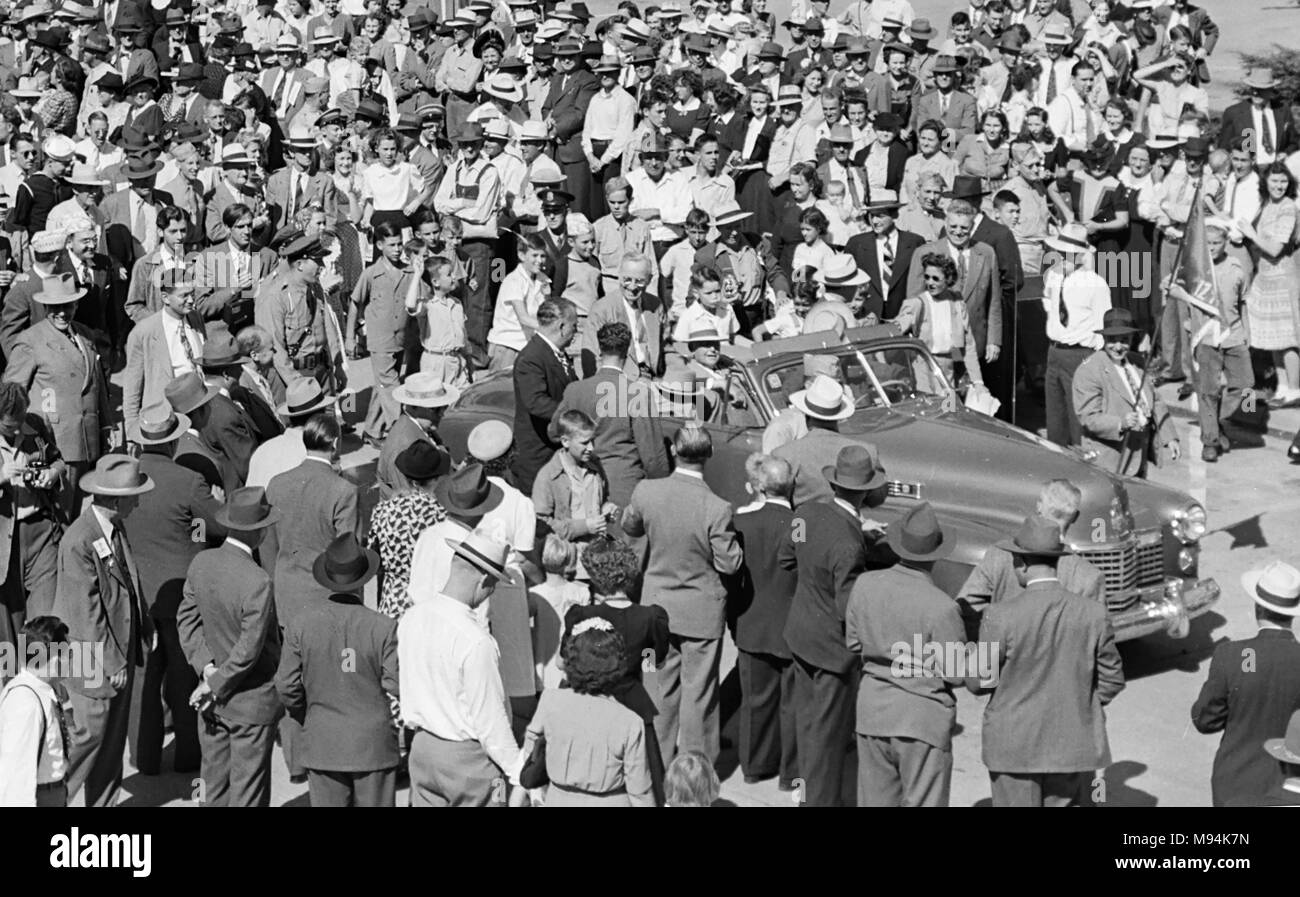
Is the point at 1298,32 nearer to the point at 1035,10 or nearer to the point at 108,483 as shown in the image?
the point at 1035,10

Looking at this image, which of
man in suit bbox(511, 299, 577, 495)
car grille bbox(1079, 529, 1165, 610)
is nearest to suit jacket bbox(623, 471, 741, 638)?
man in suit bbox(511, 299, 577, 495)

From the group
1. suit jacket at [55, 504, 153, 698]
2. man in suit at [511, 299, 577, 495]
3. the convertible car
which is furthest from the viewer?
man in suit at [511, 299, 577, 495]

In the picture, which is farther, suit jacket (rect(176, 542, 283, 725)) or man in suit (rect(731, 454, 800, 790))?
man in suit (rect(731, 454, 800, 790))

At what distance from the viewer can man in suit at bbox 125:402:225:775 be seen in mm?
10188

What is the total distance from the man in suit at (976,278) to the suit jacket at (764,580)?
566 cm

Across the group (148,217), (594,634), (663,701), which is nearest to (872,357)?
(663,701)

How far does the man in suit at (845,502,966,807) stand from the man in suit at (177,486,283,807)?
2829 millimetres

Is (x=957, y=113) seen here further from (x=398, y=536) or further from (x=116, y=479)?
(x=116, y=479)

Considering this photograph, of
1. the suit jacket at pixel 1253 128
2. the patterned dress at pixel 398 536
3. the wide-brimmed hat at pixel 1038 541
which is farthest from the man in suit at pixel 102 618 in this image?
the suit jacket at pixel 1253 128

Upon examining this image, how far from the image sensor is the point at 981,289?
1532 cm

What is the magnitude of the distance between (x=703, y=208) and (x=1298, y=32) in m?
14.2

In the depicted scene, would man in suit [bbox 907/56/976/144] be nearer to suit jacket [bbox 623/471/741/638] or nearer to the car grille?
the car grille

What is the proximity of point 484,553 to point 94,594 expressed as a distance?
8.05 feet

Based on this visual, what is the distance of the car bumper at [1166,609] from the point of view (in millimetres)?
11414
